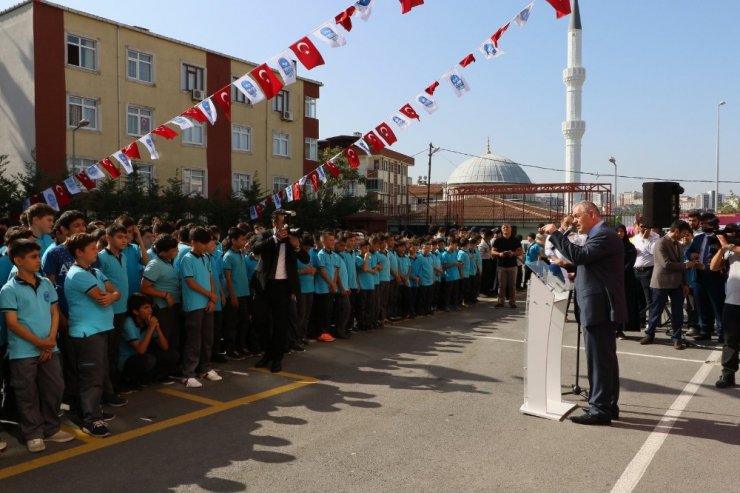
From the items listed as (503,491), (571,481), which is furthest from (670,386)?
(503,491)

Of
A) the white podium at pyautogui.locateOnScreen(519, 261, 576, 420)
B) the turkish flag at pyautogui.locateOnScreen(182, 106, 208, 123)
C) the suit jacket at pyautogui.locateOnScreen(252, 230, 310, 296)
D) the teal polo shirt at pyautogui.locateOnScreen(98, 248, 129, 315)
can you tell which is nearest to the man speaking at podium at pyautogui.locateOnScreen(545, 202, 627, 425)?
the white podium at pyautogui.locateOnScreen(519, 261, 576, 420)

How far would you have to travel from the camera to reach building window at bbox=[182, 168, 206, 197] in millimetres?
30281

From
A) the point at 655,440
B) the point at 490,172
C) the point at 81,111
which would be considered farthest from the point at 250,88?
the point at 490,172

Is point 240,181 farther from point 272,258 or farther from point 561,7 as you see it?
point 272,258

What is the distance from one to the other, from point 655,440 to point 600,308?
3.87 ft

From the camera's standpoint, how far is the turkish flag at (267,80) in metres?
10.5

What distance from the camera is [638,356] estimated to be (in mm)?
8711

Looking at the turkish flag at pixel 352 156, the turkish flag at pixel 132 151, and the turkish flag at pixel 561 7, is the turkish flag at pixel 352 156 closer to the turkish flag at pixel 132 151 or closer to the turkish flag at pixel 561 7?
the turkish flag at pixel 132 151

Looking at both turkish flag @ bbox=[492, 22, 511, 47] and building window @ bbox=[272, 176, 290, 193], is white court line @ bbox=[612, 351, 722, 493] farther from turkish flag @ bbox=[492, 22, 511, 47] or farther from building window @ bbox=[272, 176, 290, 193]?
building window @ bbox=[272, 176, 290, 193]

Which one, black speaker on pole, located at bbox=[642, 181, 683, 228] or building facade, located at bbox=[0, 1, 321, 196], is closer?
black speaker on pole, located at bbox=[642, 181, 683, 228]

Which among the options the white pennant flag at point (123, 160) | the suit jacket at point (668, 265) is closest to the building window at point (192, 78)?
the white pennant flag at point (123, 160)

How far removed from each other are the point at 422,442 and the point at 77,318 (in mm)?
3117

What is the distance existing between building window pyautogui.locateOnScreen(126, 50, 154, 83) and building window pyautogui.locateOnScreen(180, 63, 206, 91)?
5.59 feet

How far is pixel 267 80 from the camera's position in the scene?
418 inches
